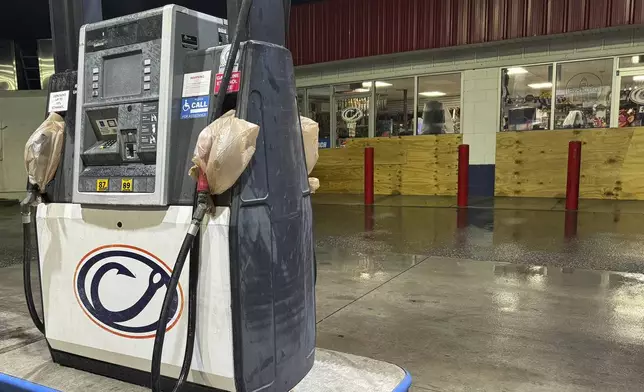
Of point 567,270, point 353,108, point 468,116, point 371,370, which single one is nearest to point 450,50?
point 468,116

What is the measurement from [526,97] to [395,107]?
2.74 m

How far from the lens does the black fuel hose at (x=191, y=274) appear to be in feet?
4.95

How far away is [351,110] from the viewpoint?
11492 millimetres

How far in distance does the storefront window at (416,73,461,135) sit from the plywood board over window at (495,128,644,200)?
3.55ft

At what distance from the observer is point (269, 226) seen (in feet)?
5.42

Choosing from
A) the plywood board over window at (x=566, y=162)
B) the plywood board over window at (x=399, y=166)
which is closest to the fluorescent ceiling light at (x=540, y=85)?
the plywood board over window at (x=566, y=162)

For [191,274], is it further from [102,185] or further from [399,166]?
[399,166]

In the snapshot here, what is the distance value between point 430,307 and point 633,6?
24.7 feet

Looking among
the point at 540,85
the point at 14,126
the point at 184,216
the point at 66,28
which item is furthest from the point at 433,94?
the point at 14,126

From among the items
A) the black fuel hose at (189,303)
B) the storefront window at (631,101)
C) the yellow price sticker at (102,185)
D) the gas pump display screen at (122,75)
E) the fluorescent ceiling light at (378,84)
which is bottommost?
the black fuel hose at (189,303)

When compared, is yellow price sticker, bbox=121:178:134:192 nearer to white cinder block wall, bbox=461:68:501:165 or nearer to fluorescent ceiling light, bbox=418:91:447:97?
white cinder block wall, bbox=461:68:501:165

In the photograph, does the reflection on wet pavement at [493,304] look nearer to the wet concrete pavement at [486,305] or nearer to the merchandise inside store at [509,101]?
the wet concrete pavement at [486,305]

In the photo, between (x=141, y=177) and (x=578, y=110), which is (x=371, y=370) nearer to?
(x=141, y=177)

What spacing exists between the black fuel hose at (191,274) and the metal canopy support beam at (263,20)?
5 centimetres
